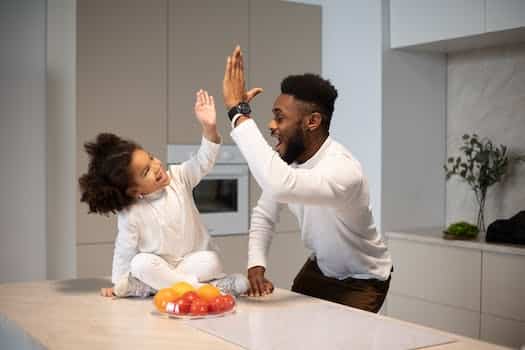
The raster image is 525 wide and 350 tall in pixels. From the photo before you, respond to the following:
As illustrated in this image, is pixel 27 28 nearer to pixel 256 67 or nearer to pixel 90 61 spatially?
pixel 90 61

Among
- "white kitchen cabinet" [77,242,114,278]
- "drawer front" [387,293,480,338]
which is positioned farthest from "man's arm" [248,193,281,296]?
"drawer front" [387,293,480,338]

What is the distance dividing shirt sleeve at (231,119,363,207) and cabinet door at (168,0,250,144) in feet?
5.85

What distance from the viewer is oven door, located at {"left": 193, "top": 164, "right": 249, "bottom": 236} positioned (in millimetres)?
3779

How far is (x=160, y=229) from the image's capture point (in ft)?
6.37

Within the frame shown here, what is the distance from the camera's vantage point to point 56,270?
141 inches

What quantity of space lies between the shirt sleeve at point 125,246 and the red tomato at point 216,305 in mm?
339

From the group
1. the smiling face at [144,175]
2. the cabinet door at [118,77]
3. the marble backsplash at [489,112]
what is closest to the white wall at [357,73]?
the marble backsplash at [489,112]

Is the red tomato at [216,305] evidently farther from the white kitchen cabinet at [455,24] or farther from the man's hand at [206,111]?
the white kitchen cabinet at [455,24]

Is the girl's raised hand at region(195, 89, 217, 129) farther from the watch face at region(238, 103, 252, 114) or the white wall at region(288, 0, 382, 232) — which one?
the white wall at region(288, 0, 382, 232)

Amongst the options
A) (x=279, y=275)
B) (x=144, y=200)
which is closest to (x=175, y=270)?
(x=144, y=200)

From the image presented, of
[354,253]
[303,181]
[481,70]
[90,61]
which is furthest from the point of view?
[481,70]

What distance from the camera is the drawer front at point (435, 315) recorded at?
11.3 ft

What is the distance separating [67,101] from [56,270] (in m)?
0.86

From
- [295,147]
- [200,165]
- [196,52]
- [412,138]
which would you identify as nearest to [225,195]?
[196,52]
